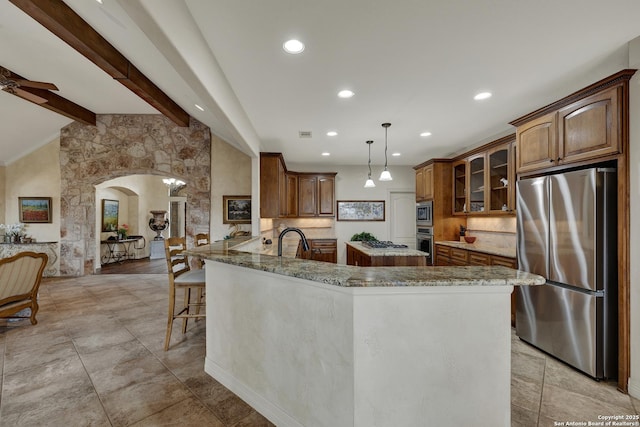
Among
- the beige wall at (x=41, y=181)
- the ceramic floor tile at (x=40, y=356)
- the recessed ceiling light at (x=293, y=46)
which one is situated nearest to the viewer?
the recessed ceiling light at (x=293, y=46)

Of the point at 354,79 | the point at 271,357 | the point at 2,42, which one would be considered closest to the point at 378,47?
the point at 354,79

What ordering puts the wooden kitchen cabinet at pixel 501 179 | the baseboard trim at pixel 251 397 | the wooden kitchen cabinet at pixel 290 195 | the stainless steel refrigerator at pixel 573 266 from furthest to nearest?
the wooden kitchen cabinet at pixel 290 195 < the wooden kitchen cabinet at pixel 501 179 < the stainless steel refrigerator at pixel 573 266 < the baseboard trim at pixel 251 397

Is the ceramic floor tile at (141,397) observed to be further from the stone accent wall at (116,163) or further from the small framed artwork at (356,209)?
the small framed artwork at (356,209)

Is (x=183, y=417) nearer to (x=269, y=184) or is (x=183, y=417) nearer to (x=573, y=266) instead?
(x=573, y=266)

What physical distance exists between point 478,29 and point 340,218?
508cm

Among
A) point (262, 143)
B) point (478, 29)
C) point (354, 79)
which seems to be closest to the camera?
point (478, 29)

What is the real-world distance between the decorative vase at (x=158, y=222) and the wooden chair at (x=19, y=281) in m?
6.12

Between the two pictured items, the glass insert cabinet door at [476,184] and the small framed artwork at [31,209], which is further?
the small framed artwork at [31,209]

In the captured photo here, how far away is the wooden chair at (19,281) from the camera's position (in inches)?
120

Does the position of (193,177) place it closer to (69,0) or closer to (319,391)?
(69,0)

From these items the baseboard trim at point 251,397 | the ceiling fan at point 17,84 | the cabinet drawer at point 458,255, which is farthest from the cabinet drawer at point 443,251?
the ceiling fan at point 17,84

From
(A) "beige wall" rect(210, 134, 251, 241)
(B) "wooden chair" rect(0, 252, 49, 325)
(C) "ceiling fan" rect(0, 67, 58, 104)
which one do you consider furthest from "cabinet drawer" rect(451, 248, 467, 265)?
(C) "ceiling fan" rect(0, 67, 58, 104)

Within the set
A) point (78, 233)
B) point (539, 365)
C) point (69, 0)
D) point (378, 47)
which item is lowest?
point (539, 365)

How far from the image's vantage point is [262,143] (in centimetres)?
478
